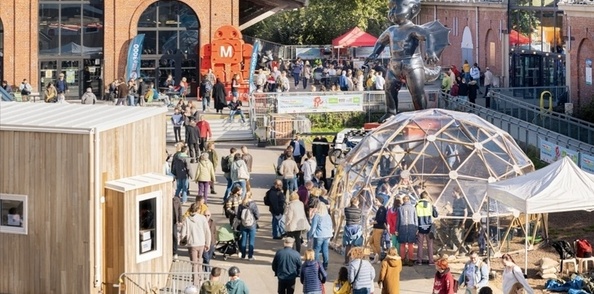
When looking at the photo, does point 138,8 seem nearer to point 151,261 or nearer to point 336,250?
point 336,250

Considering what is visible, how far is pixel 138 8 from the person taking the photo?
49.6 m

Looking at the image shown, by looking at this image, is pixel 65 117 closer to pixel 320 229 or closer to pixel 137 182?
pixel 137 182

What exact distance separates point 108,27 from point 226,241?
26498 millimetres

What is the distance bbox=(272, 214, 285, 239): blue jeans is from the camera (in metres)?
25.2

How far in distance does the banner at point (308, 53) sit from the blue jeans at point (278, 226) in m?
35.7

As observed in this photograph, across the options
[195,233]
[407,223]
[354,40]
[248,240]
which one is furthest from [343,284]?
[354,40]

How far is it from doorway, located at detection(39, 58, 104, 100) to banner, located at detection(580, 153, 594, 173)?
23371mm

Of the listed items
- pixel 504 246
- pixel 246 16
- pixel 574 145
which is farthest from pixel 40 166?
pixel 246 16

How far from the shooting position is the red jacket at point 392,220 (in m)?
23.1

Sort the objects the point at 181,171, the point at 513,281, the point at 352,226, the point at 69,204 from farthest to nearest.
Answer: the point at 181,171 → the point at 352,226 → the point at 513,281 → the point at 69,204

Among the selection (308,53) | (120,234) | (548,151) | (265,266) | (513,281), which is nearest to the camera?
(120,234)

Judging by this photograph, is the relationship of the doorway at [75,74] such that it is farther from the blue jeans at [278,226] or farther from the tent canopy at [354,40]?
the blue jeans at [278,226]

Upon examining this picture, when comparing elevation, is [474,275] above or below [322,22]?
below

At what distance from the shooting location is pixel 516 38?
48312mm
